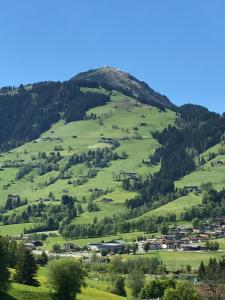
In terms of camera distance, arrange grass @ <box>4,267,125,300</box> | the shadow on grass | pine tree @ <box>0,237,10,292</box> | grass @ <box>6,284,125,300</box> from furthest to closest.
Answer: grass @ <box>4,267,125,300</box> < grass @ <box>6,284,125,300</box> < the shadow on grass < pine tree @ <box>0,237,10,292</box>

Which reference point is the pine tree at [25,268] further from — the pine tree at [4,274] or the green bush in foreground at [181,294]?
the green bush in foreground at [181,294]

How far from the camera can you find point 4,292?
10169 cm

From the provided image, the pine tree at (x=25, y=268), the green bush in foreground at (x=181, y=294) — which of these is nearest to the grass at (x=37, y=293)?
the pine tree at (x=25, y=268)

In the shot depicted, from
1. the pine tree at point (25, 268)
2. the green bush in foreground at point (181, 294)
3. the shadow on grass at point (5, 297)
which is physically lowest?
the green bush in foreground at point (181, 294)

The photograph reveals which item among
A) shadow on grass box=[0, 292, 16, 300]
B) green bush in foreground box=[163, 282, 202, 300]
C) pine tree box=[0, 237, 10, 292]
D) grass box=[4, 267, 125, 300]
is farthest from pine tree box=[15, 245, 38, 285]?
green bush in foreground box=[163, 282, 202, 300]

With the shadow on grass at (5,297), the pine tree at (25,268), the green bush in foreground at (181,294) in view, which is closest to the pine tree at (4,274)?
the shadow on grass at (5,297)

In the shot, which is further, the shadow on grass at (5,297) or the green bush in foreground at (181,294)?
the green bush in foreground at (181,294)

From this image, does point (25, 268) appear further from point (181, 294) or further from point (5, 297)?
point (181, 294)

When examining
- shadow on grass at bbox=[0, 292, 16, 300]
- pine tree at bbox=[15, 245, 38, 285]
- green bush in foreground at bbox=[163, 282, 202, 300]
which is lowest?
green bush in foreground at bbox=[163, 282, 202, 300]

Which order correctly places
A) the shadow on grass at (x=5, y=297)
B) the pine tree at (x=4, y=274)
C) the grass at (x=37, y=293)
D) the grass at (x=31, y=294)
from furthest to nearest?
the grass at (x=37, y=293)
the grass at (x=31, y=294)
the shadow on grass at (x=5, y=297)
the pine tree at (x=4, y=274)

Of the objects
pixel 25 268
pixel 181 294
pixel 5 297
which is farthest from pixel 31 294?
pixel 181 294

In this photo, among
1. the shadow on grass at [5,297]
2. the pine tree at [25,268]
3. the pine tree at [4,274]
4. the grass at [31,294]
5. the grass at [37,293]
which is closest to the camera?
the pine tree at [4,274]

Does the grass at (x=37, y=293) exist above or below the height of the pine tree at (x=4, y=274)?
below

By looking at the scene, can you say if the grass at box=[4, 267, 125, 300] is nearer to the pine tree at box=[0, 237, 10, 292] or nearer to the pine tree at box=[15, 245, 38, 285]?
the pine tree at box=[0, 237, 10, 292]
